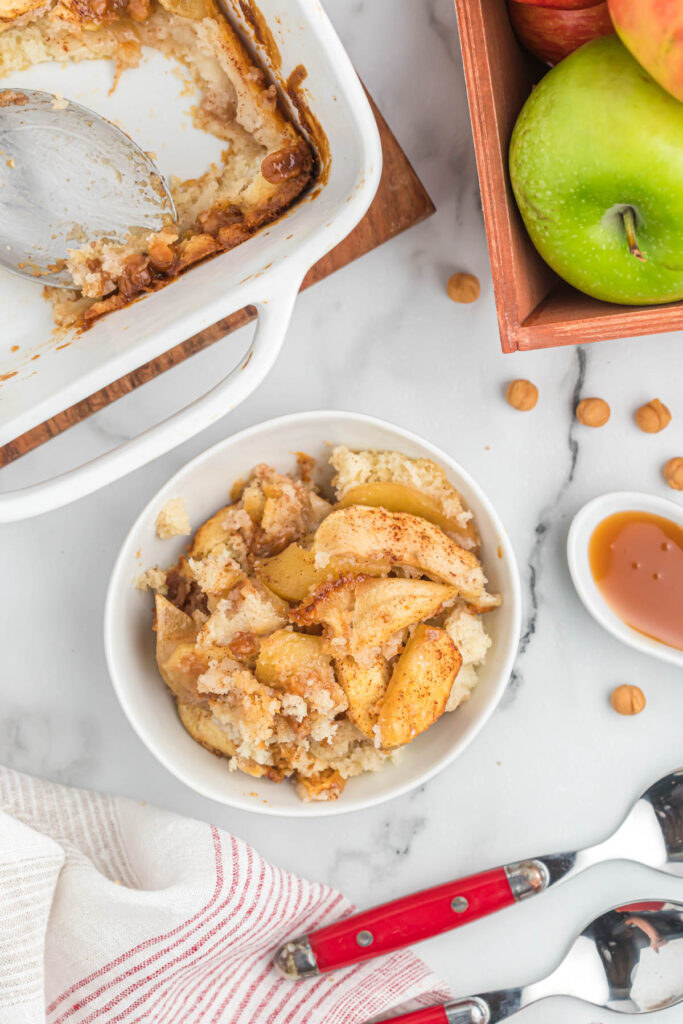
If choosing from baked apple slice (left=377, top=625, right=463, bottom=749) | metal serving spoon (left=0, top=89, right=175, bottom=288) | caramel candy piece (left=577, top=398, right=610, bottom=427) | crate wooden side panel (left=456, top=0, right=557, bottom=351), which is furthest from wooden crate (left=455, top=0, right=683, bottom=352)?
metal serving spoon (left=0, top=89, right=175, bottom=288)

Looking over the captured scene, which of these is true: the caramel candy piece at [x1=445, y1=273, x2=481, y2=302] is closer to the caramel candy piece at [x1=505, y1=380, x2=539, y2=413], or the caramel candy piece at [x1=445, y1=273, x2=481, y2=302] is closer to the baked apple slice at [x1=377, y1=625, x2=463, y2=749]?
the caramel candy piece at [x1=505, y1=380, x2=539, y2=413]

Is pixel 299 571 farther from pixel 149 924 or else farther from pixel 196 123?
pixel 196 123

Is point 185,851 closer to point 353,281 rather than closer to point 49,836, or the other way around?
point 49,836

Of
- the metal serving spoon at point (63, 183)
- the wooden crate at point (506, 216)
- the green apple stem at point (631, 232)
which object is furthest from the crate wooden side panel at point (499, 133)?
the metal serving spoon at point (63, 183)

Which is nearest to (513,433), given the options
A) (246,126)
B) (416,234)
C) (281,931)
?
(416,234)

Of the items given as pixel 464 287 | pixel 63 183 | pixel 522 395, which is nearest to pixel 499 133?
pixel 464 287

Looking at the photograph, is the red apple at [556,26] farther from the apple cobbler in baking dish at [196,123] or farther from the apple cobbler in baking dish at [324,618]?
the apple cobbler in baking dish at [324,618]
